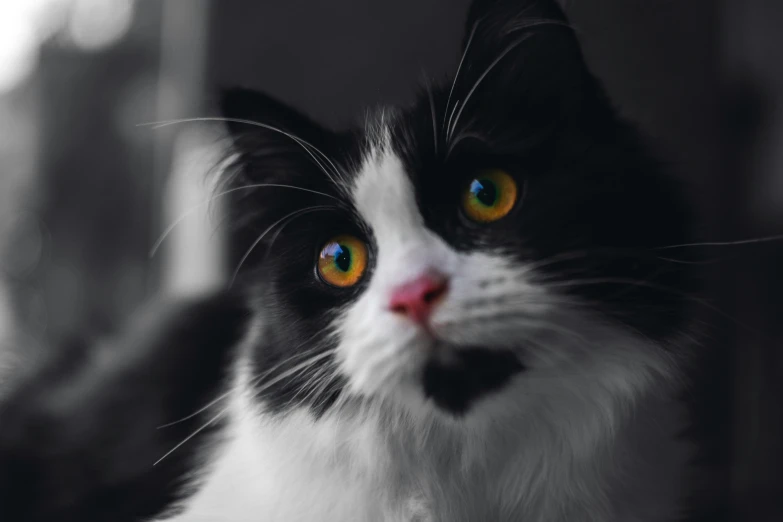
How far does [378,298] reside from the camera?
71cm

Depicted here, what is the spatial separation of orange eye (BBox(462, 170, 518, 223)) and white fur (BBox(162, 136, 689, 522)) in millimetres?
58

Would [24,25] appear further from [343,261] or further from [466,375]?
[466,375]

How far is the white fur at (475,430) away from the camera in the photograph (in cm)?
71

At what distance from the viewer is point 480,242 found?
73 centimetres

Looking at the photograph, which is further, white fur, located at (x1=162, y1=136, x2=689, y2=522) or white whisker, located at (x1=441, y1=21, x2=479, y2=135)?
white whisker, located at (x1=441, y1=21, x2=479, y2=135)

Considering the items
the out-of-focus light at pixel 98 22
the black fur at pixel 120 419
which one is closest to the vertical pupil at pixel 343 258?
the black fur at pixel 120 419

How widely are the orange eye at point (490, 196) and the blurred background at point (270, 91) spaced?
0.18 meters

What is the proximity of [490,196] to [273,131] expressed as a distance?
1.03ft

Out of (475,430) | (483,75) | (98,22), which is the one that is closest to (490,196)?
(483,75)

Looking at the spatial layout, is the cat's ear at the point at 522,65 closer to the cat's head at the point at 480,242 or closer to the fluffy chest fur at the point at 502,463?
the cat's head at the point at 480,242

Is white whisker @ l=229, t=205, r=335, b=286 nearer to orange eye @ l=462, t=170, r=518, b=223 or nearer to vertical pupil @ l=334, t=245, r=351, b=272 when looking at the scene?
vertical pupil @ l=334, t=245, r=351, b=272

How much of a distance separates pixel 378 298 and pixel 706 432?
1.69 ft

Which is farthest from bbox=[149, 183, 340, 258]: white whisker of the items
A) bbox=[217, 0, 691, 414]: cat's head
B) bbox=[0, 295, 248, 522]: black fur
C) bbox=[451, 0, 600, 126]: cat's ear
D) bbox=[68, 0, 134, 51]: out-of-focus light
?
bbox=[68, 0, 134, 51]: out-of-focus light

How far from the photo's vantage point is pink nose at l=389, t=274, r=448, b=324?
66 cm
